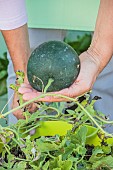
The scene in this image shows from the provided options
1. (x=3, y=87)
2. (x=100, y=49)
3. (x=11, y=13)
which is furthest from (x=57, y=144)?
(x=3, y=87)

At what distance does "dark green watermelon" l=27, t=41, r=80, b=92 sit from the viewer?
91 centimetres

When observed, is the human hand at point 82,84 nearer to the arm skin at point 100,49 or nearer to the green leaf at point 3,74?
the arm skin at point 100,49

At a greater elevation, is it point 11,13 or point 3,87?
point 11,13

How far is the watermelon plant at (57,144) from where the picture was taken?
2.62 feet

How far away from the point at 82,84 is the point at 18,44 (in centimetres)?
32

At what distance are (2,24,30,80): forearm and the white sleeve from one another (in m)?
0.02

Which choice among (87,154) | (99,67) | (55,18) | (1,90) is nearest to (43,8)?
(55,18)

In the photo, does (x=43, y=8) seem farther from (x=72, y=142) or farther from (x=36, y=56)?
(x=72, y=142)

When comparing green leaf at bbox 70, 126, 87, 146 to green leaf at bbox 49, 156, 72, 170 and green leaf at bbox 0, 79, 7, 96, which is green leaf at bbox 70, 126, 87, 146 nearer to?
green leaf at bbox 49, 156, 72, 170

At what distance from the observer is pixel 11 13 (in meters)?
1.21

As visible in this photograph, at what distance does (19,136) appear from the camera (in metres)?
0.86

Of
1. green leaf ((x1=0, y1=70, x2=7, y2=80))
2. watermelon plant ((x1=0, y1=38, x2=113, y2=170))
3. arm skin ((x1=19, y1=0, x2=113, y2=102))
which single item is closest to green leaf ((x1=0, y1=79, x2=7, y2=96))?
green leaf ((x1=0, y1=70, x2=7, y2=80))

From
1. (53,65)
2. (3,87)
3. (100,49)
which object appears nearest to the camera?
(53,65)

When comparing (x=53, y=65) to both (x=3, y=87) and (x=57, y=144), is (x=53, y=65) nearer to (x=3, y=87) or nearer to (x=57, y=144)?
(x=57, y=144)
